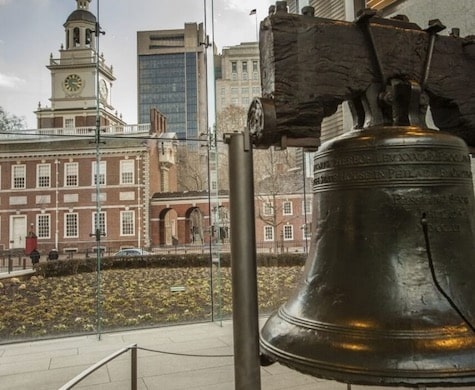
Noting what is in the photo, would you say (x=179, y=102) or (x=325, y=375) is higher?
(x=179, y=102)

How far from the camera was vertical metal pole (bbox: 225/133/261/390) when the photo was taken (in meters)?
1.10

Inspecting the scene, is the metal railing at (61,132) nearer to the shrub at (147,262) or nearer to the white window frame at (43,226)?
the white window frame at (43,226)

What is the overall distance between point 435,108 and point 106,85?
578cm

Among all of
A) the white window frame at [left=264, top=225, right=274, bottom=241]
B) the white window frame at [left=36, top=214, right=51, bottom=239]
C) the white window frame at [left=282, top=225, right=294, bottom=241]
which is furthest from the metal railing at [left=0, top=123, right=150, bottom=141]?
the white window frame at [left=282, top=225, right=294, bottom=241]

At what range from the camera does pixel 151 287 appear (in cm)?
718

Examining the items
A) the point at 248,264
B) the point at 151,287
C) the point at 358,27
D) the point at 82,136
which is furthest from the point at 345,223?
the point at 151,287

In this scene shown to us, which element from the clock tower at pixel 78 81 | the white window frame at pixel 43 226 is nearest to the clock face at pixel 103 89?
the clock tower at pixel 78 81

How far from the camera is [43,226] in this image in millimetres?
6203

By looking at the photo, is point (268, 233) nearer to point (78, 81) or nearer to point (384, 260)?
point (78, 81)

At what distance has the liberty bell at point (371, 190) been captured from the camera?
1.05 meters

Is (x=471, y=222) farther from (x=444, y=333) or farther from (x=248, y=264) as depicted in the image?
(x=248, y=264)

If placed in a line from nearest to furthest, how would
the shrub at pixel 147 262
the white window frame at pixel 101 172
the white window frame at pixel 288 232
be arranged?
1. the white window frame at pixel 101 172
2. the shrub at pixel 147 262
3. the white window frame at pixel 288 232

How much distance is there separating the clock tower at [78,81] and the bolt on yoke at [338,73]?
5.51 m

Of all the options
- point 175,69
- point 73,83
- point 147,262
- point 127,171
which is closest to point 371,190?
point 127,171
